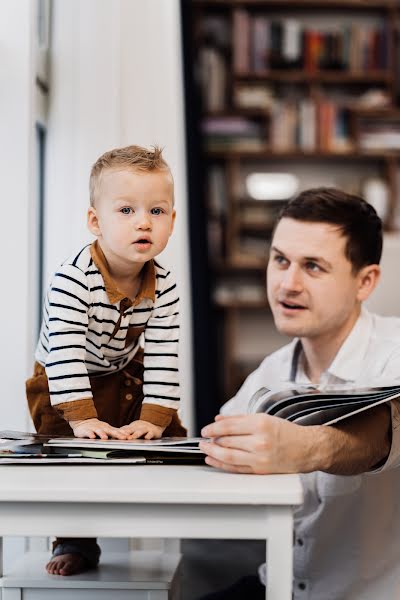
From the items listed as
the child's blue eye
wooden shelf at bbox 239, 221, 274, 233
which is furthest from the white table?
wooden shelf at bbox 239, 221, 274, 233

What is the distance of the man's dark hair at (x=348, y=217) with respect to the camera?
5.01ft

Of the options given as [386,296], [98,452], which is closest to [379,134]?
[386,296]

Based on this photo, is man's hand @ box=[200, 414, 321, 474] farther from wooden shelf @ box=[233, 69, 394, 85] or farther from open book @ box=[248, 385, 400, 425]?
wooden shelf @ box=[233, 69, 394, 85]

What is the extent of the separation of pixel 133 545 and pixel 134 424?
0.95m

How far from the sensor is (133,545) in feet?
6.49

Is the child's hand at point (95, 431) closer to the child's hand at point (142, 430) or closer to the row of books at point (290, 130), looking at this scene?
the child's hand at point (142, 430)

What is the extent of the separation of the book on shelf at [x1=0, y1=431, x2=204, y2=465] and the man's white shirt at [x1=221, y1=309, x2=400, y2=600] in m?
0.51

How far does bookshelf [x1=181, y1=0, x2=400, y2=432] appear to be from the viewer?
4969 millimetres

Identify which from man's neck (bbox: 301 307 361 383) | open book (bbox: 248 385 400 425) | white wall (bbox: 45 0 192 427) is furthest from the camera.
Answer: white wall (bbox: 45 0 192 427)

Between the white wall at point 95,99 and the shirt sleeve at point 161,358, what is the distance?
76cm

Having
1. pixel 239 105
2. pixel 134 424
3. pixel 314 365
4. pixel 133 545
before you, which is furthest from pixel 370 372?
pixel 239 105

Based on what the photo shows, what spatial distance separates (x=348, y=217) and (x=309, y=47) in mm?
3727

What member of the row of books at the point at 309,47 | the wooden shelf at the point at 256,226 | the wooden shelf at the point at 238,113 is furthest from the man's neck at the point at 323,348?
the row of books at the point at 309,47

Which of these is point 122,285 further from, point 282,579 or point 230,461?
point 282,579
